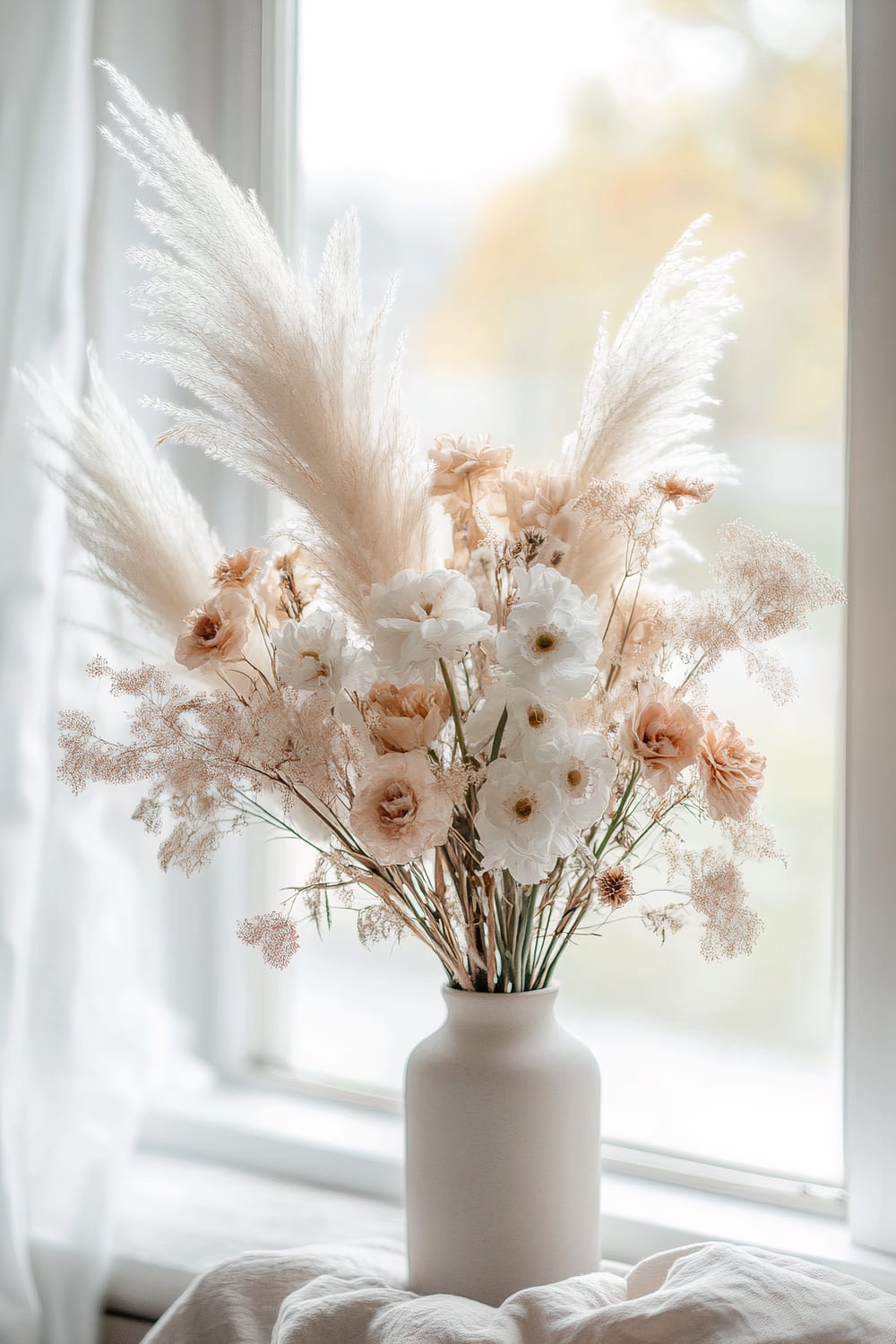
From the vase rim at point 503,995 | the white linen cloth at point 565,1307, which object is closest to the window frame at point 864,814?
the white linen cloth at point 565,1307

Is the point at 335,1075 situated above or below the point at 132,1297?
above

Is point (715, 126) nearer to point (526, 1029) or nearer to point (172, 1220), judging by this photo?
point (526, 1029)

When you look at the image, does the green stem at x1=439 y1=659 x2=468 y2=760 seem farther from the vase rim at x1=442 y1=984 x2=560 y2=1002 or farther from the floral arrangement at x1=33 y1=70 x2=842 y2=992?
the vase rim at x1=442 y1=984 x2=560 y2=1002

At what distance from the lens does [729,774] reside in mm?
799

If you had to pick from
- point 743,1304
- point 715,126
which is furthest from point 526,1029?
point 715,126

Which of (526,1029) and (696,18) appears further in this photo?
(696,18)

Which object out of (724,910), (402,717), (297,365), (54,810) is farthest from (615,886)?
(54,810)

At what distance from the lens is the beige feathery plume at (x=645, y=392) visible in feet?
2.73

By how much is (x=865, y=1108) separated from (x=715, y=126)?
912mm

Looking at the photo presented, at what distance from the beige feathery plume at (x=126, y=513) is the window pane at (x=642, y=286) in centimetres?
44

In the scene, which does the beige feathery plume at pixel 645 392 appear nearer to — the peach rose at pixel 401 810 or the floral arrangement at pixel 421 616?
the floral arrangement at pixel 421 616

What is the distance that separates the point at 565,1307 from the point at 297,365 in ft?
2.22

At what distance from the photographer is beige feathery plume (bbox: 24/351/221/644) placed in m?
0.92

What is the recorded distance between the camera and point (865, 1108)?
1.07 m
